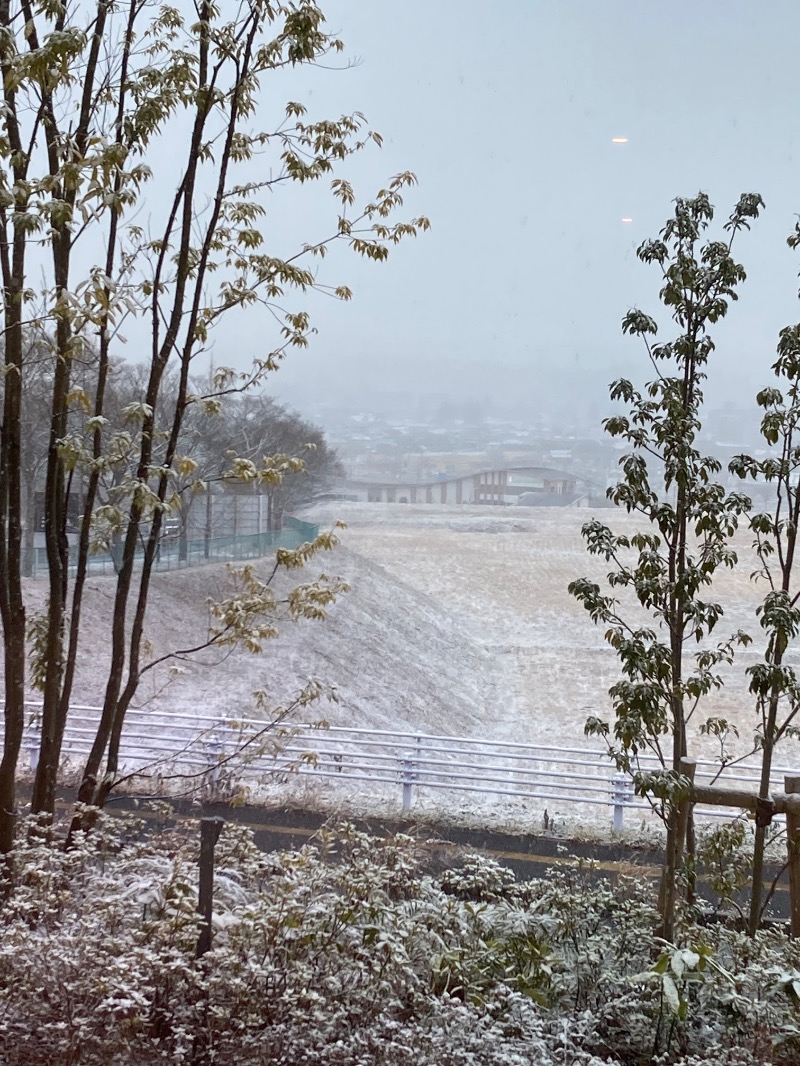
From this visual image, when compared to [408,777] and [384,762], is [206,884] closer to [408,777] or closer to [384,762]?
[408,777]

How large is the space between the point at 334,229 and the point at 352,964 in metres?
2.48

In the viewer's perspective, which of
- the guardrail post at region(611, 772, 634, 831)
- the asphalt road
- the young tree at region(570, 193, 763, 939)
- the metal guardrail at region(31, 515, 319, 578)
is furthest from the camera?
the metal guardrail at region(31, 515, 319, 578)

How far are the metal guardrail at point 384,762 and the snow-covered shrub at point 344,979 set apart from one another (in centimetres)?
122

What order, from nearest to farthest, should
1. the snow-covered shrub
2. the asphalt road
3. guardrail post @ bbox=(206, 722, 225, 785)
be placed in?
the snow-covered shrub < the asphalt road < guardrail post @ bbox=(206, 722, 225, 785)

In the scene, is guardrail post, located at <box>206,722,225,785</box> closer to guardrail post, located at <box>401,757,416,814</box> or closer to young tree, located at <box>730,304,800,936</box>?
guardrail post, located at <box>401,757,416,814</box>

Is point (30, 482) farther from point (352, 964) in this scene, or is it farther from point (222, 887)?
point (352, 964)

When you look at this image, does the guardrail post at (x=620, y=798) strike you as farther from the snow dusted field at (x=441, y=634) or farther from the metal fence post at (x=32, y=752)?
the metal fence post at (x=32, y=752)

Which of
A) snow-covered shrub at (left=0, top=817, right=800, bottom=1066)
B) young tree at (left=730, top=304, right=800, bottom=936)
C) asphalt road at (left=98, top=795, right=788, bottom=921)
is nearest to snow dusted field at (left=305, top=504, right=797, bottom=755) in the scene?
asphalt road at (left=98, top=795, right=788, bottom=921)

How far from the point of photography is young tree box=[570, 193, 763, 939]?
8.69 ft

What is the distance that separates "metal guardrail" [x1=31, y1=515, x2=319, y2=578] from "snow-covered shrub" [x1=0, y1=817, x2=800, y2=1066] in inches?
99.6

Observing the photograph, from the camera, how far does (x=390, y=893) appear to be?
2.82 m

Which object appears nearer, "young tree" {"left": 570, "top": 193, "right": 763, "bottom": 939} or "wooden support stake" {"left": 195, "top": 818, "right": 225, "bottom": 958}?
"wooden support stake" {"left": 195, "top": 818, "right": 225, "bottom": 958}

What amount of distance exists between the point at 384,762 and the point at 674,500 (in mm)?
3202

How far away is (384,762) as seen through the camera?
18.0ft
